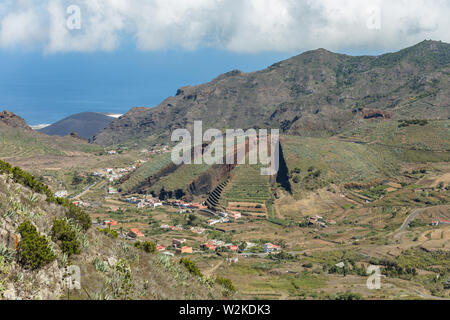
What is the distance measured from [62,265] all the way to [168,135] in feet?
415

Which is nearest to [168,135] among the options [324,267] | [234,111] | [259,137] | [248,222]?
[234,111]

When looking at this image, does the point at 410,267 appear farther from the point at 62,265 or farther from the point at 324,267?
the point at 62,265

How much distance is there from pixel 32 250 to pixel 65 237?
2.01 m

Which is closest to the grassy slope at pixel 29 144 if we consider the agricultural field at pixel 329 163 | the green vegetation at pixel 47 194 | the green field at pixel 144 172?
the green field at pixel 144 172

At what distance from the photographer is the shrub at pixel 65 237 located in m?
11.0

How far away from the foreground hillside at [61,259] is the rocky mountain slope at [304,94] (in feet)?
313

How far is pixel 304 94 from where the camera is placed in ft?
479

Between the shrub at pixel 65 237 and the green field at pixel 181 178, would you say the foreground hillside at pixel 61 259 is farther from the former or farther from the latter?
the green field at pixel 181 178

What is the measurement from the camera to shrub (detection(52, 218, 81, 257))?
1098 centimetres

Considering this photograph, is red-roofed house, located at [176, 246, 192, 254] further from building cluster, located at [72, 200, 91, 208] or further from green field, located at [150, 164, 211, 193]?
green field, located at [150, 164, 211, 193]

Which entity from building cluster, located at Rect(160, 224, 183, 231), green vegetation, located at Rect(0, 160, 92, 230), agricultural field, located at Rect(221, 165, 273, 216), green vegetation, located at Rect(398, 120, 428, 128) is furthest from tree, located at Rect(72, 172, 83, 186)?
green vegetation, located at Rect(398, 120, 428, 128)

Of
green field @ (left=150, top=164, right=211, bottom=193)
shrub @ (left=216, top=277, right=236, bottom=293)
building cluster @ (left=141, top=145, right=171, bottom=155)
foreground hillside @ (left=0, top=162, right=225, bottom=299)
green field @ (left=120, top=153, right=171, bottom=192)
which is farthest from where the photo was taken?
building cluster @ (left=141, top=145, right=171, bottom=155)

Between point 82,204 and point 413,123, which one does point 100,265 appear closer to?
point 82,204

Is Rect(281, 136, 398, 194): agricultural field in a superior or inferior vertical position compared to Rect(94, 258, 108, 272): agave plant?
superior
